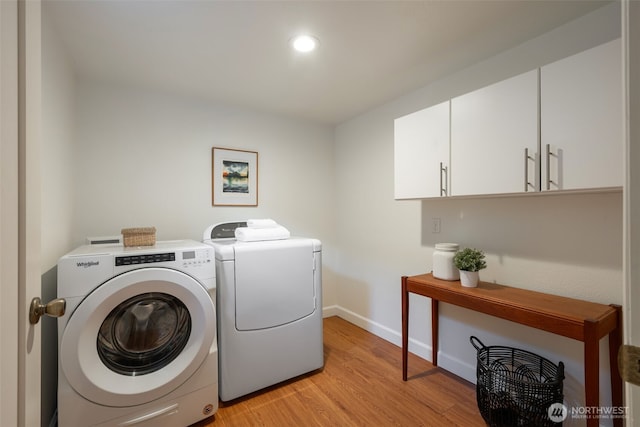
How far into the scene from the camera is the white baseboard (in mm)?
2008

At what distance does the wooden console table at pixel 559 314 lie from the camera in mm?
1186

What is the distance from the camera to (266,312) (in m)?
1.88

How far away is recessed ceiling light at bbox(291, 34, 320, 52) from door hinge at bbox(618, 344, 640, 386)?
1770 mm

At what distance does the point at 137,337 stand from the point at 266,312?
0.73 meters

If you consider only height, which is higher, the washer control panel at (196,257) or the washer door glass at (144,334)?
the washer control panel at (196,257)

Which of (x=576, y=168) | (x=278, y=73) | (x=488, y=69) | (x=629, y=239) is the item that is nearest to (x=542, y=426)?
(x=576, y=168)

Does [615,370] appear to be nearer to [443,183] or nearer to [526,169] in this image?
[526,169]

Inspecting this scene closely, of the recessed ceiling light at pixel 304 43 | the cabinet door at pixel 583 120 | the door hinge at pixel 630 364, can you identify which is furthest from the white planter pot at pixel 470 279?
the recessed ceiling light at pixel 304 43

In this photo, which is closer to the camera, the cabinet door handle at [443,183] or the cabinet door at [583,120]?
the cabinet door at [583,120]

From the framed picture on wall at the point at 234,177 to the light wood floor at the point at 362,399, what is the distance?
1.58m

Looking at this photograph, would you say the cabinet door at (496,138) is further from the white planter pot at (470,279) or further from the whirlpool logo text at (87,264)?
the whirlpool logo text at (87,264)

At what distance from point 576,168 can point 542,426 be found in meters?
1.29

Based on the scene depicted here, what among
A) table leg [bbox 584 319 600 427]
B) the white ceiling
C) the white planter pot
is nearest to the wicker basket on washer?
the white ceiling

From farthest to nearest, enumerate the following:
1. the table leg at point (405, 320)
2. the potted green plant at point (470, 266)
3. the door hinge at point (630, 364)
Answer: the table leg at point (405, 320) < the potted green plant at point (470, 266) < the door hinge at point (630, 364)
